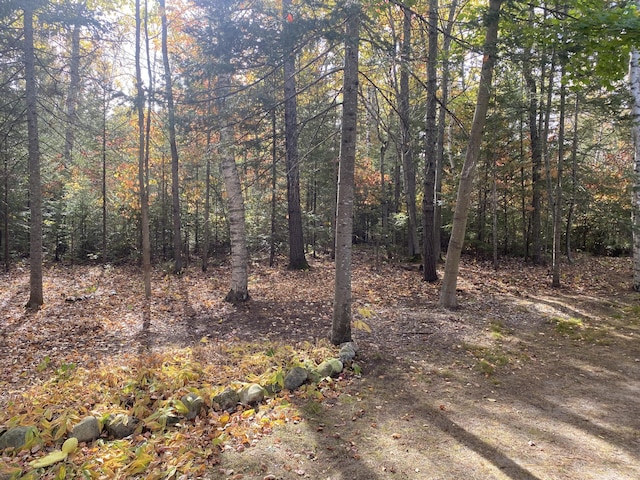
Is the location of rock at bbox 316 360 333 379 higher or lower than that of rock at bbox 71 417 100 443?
higher

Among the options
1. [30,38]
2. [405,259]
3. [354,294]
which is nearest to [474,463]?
[354,294]

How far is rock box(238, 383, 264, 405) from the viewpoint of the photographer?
15.1ft

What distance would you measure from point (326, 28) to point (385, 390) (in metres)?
5.07

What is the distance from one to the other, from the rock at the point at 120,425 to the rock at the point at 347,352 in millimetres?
2811

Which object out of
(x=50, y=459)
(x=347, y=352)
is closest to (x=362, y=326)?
(x=347, y=352)

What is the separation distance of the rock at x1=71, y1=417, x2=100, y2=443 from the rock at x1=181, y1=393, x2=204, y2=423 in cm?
85

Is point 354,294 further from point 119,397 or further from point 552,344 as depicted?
point 119,397

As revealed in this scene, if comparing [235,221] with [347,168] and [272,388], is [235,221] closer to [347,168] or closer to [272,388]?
[347,168]

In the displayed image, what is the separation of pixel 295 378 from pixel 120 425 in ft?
6.64

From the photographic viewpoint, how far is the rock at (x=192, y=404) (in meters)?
4.23

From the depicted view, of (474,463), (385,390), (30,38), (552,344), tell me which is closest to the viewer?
(474,463)

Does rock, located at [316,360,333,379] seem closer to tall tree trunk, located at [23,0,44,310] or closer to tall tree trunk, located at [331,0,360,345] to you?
tall tree trunk, located at [331,0,360,345]

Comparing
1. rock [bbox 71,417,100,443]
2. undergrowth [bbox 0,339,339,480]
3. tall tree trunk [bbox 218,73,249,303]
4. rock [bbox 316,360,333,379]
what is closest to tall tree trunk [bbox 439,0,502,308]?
undergrowth [bbox 0,339,339,480]

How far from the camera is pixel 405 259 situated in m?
15.9
